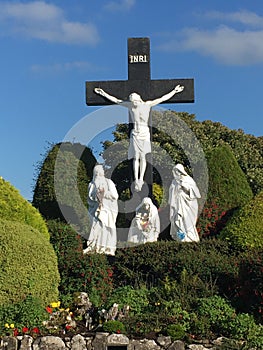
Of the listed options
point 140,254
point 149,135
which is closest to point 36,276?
point 140,254

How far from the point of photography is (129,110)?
14.4 meters

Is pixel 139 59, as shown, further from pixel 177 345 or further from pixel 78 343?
pixel 177 345

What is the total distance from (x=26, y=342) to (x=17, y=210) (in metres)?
2.90

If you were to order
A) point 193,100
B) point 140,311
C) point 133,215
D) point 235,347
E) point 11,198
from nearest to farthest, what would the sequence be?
1. point 235,347
2. point 140,311
3. point 11,198
4. point 133,215
5. point 193,100

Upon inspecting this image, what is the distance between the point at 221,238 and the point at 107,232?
7.09 feet

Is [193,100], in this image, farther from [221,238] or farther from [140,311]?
[140,311]

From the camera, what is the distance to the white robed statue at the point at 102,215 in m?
12.8

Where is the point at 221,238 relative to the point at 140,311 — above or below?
above

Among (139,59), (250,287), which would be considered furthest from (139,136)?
(250,287)

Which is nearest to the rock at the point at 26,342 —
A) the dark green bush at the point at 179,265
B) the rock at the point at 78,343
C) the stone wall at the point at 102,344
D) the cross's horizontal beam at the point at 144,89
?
the stone wall at the point at 102,344

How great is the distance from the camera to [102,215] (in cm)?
1292

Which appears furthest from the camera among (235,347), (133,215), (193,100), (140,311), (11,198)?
(193,100)

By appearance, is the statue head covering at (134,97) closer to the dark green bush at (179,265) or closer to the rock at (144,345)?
the dark green bush at (179,265)

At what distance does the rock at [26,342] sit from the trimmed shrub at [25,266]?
0.78m
